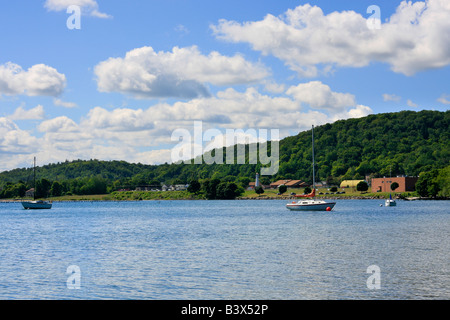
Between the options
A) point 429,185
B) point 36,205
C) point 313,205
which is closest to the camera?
point 313,205

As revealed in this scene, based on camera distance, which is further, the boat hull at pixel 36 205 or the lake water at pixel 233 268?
the boat hull at pixel 36 205

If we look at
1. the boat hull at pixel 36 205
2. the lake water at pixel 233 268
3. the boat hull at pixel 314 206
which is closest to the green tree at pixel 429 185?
the boat hull at pixel 314 206

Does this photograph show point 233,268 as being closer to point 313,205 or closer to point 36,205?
point 313,205

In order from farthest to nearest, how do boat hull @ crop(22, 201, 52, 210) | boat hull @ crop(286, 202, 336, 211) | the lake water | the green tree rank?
the green tree → boat hull @ crop(22, 201, 52, 210) → boat hull @ crop(286, 202, 336, 211) → the lake water

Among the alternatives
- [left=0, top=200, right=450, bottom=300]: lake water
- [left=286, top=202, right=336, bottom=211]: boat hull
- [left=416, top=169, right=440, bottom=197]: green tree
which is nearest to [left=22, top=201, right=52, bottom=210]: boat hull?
[left=286, top=202, right=336, bottom=211]: boat hull

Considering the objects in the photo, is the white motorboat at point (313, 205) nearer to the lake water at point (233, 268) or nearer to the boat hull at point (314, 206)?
the boat hull at point (314, 206)

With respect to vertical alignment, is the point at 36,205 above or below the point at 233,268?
above

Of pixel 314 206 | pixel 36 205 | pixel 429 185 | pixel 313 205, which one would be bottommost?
pixel 36 205

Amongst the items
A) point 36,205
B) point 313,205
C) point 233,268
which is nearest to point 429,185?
point 313,205

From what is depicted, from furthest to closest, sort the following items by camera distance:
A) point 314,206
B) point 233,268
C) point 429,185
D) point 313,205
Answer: point 429,185
point 314,206
point 313,205
point 233,268

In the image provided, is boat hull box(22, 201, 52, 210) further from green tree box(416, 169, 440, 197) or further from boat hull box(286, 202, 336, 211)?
green tree box(416, 169, 440, 197)
